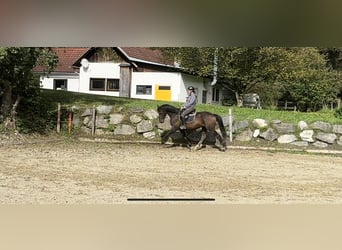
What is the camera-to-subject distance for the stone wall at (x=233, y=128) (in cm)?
1329

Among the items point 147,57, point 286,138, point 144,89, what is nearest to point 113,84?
point 144,89

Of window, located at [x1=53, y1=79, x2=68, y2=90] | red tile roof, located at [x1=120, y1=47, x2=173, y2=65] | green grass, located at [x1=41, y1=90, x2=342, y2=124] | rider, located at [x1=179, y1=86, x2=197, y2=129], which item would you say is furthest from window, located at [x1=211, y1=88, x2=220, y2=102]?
rider, located at [x1=179, y1=86, x2=197, y2=129]

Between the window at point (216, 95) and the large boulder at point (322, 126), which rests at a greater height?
the window at point (216, 95)

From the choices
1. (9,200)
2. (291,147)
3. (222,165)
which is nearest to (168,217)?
(9,200)

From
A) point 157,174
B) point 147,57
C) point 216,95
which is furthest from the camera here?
point 216,95

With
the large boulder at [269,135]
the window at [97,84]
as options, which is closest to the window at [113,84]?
the window at [97,84]

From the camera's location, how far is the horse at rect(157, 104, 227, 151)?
11.6 meters

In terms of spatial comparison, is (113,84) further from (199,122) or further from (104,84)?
(199,122)

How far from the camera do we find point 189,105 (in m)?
11.6

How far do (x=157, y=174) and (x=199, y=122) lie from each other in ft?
12.0

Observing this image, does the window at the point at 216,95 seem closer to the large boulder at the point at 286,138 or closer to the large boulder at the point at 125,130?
the large boulder at the point at 286,138

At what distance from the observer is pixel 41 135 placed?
40.5ft

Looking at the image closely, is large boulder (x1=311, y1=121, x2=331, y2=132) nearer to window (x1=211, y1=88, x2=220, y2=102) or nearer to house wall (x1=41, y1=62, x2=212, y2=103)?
house wall (x1=41, y1=62, x2=212, y2=103)

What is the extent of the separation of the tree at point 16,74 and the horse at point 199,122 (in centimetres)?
262
